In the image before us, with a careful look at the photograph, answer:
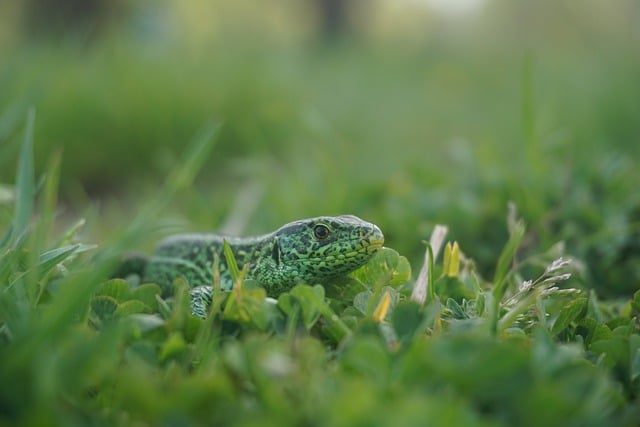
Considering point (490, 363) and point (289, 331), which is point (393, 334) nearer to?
point (289, 331)

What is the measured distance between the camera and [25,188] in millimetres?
2734

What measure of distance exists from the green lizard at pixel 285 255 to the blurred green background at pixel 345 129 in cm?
60

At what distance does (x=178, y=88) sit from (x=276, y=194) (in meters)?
4.03

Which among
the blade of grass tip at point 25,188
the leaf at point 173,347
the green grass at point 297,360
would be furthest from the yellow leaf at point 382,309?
the blade of grass tip at point 25,188

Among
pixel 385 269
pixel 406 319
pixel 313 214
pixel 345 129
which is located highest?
pixel 406 319

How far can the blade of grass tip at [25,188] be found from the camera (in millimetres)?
2660

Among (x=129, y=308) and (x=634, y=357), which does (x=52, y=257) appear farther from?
(x=634, y=357)

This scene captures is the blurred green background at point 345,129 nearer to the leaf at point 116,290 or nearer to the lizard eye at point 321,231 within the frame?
the leaf at point 116,290

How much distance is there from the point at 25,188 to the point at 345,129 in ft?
22.5

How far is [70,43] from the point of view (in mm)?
10070

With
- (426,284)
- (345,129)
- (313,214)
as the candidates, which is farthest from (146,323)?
(345,129)

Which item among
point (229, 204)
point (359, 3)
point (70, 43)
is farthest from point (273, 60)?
point (359, 3)

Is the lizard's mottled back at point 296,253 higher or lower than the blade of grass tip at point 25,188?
lower

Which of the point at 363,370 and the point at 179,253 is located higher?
the point at 363,370
